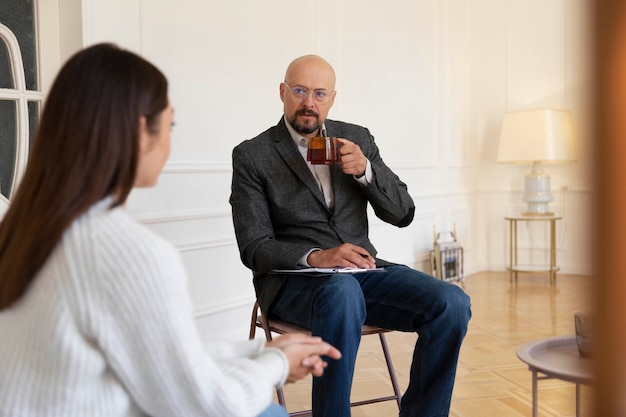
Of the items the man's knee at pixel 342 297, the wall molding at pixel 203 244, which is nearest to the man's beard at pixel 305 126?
the man's knee at pixel 342 297

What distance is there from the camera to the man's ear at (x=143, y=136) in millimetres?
1148

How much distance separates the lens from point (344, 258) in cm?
229

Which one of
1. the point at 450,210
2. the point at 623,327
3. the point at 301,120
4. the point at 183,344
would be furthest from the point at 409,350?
the point at 623,327

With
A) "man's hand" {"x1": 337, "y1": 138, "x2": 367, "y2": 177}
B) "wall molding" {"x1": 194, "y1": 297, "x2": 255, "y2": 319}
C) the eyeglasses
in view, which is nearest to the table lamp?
"wall molding" {"x1": 194, "y1": 297, "x2": 255, "y2": 319}

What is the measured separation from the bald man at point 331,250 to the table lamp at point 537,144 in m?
3.33

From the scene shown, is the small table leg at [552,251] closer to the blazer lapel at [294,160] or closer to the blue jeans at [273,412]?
the blazer lapel at [294,160]

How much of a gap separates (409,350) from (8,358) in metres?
3.01

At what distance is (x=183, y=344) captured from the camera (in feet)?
3.51

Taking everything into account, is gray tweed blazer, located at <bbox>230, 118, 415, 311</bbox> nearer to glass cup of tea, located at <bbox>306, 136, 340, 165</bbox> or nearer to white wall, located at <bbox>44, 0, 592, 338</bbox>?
glass cup of tea, located at <bbox>306, 136, 340, 165</bbox>

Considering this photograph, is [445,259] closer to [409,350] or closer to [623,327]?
[409,350]

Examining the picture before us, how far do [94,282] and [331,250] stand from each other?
1.34 m

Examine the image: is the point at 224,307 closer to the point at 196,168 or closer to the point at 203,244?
the point at 203,244

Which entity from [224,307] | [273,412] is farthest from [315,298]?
[224,307]

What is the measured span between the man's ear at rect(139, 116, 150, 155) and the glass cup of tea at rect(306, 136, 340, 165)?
49.4 inches
